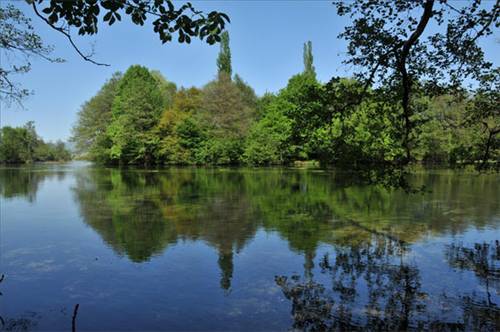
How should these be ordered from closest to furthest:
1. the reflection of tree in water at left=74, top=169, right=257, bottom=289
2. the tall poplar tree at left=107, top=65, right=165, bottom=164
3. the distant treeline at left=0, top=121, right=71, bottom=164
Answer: the reflection of tree in water at left=74, top=169, right=257, bottom=289
the tall poplar tree at left=107, top=65, right=165, bottom=164
the distant treeline at left=0, top=121, right=71, bottom=164

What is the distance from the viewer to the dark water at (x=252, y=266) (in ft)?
18.5

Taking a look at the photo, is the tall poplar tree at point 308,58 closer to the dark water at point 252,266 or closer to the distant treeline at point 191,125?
the distant treeline at point 191,125

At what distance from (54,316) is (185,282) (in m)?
2.08

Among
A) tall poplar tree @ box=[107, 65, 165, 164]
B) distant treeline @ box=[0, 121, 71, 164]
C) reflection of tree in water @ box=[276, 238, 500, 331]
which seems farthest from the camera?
distant treeline @ box=[0, 121, 71, 164]

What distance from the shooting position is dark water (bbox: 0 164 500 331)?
18.5 feet

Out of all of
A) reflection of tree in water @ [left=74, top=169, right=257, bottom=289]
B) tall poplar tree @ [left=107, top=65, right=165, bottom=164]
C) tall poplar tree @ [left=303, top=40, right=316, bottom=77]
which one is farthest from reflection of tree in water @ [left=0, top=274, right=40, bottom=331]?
tall poplar tree @ [left=303, top=40, right=316, bottom=77]

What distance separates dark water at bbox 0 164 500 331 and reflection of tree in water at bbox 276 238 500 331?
3cm

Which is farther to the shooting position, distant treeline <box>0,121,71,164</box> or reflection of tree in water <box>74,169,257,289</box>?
distant treeline <box>0,121,71,164</box>

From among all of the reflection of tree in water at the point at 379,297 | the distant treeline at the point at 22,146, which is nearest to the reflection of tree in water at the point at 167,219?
the reflection of tree in water at the point at 379,297

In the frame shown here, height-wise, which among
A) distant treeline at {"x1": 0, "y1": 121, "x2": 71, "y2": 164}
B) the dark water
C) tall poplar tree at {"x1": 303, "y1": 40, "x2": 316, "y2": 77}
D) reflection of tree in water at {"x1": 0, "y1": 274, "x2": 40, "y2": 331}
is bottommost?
reflection of tree in water at {"x1": 0, "y1": 274, "x2": 40, "y2": 331}

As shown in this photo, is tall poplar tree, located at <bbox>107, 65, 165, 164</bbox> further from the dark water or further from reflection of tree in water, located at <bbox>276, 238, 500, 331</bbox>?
reflection of tree in water, located at <bbox>276, 238, 500, 331</bbox>

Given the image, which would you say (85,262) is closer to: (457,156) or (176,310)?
(176,310)

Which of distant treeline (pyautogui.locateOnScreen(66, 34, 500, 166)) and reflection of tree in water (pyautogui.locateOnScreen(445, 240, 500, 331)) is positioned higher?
distant treeline (pyautogui.locateOnScreen(66, 34, 500, 166))

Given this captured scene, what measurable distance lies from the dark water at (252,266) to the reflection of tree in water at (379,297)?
0.09 feet
